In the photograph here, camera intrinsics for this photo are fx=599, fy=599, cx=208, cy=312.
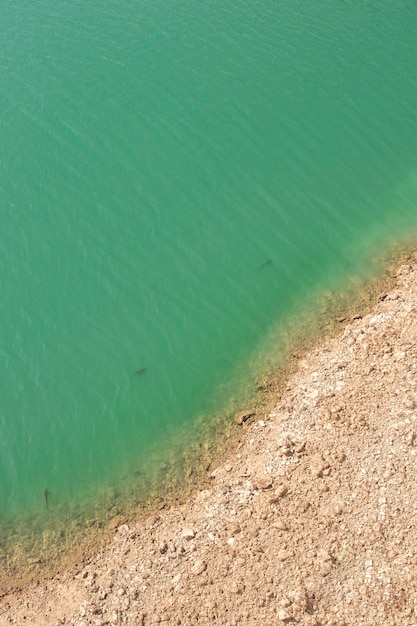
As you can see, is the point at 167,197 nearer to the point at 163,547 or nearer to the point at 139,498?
the point at 139,498

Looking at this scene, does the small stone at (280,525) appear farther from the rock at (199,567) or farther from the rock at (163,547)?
the rock at (163,547)

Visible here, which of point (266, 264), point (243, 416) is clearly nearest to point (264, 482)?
point (243, 416)

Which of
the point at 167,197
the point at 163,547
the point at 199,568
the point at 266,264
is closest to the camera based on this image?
the point at 199,568

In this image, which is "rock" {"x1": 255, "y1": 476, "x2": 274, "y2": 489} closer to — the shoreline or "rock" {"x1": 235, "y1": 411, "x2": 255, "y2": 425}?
the shoreline

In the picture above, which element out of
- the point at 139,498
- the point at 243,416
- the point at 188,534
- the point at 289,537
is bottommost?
the point at 289,537

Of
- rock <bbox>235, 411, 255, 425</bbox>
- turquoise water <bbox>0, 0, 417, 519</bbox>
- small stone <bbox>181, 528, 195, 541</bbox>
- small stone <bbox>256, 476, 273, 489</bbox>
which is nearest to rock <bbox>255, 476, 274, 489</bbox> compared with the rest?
small stone <bbox>256, 476, 273, 489</bbox>

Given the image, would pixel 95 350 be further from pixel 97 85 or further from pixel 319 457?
pixel 97 85

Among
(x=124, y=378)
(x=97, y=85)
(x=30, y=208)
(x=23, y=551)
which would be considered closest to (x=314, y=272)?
(x=124, y=378)
